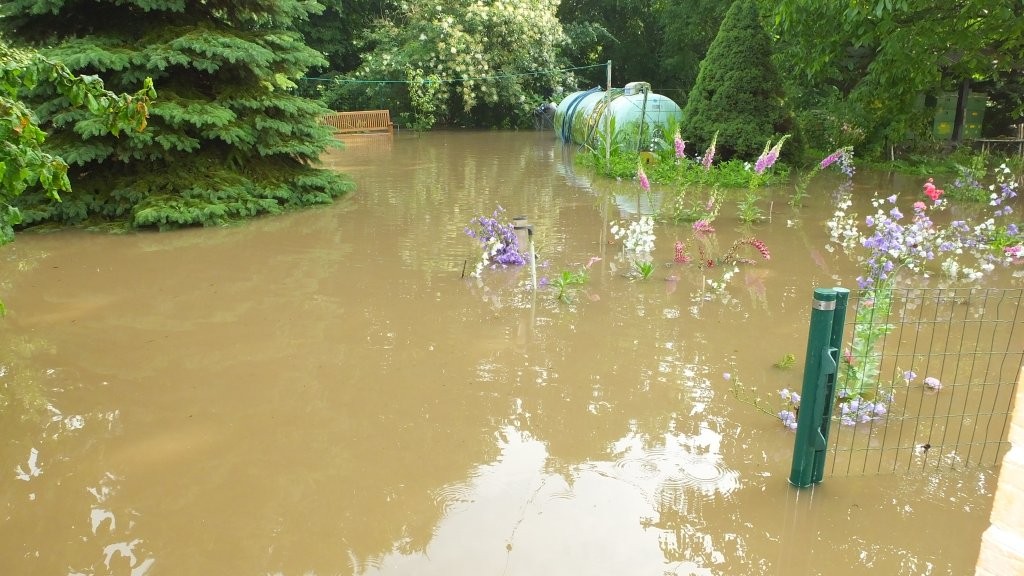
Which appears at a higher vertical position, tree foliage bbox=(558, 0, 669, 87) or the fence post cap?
tree foliage bbox=(558, 0, 669, 87)

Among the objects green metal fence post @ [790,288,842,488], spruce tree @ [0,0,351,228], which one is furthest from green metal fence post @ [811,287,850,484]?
spruce tree @ [0,0,351,228]

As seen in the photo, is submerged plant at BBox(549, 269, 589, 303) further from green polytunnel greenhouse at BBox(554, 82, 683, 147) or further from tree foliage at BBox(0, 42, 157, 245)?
green polytunnel greenhouse at BBox(554, 82, 683, 147)

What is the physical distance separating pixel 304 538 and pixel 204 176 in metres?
7.29

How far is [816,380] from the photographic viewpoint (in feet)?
10.8

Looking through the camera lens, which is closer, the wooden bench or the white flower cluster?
the white flower cluster

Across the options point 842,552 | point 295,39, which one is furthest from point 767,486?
point 295,39

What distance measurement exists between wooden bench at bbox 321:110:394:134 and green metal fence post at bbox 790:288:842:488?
20.2 m

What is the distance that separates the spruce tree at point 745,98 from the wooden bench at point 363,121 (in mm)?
12033

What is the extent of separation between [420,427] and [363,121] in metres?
19.8

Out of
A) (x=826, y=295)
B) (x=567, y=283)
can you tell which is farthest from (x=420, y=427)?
(x=567, y=283)

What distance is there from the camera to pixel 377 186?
1272cm

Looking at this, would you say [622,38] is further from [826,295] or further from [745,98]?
[826,295]

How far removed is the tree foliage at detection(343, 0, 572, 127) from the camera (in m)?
22.3

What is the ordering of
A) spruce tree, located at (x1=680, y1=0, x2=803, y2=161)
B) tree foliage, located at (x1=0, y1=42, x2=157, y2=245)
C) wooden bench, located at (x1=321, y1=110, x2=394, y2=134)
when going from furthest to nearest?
wooden bench, located at (x1=321, y1=110, x2=394, y2=134)
spruce tree, located at (x1=680, y1=0, x2=803, y2=161)
tree foliage, located at (x1=0, y1=42, x2=157, y2=245)
